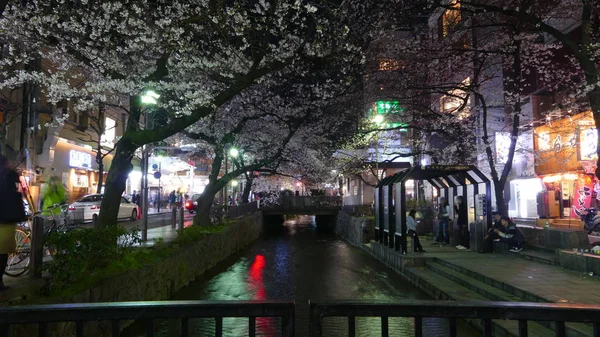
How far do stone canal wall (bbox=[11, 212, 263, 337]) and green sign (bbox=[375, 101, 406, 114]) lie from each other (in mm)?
9488

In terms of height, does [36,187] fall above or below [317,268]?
above

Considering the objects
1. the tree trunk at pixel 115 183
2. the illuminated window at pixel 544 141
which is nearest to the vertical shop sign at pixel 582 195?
the illuminated window at pixel 544 141

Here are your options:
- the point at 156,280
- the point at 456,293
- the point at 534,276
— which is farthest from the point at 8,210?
the point at 534,276

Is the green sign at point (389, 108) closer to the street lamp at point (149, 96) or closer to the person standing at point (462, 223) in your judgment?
the person standing at point (462, 223)

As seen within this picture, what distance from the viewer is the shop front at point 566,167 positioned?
17.5 m

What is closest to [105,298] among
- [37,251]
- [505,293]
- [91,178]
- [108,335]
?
[108,335]

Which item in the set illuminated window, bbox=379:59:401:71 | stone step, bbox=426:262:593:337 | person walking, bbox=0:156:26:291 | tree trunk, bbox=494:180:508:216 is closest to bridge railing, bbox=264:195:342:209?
illuminated window, bbox=379:59:401:71

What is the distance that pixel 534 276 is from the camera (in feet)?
29.6

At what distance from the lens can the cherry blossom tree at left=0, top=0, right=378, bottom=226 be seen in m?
10.1

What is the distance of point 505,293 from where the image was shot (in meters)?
8.03

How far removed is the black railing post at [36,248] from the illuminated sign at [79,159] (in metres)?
24.0

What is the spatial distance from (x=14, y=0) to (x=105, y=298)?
26.3ft

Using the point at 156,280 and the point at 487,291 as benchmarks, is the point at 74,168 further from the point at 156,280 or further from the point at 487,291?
the point at 487,291

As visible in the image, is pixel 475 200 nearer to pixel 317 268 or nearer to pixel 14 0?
pixel 317 268
